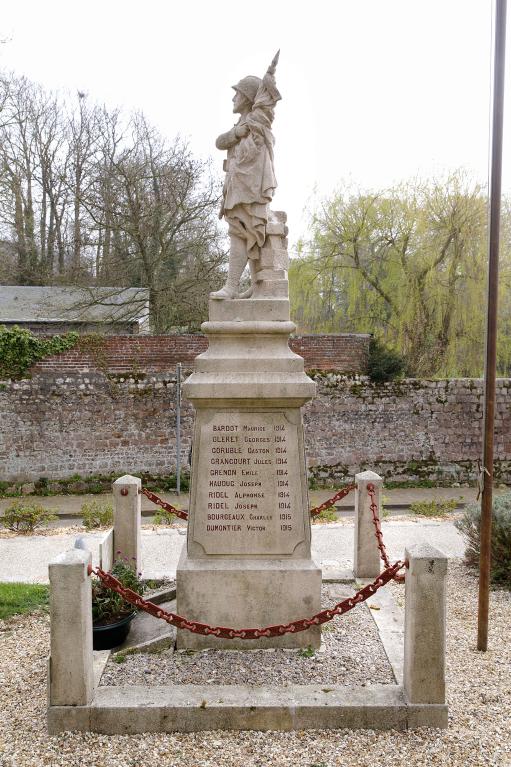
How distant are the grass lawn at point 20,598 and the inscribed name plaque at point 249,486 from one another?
225 centimetres

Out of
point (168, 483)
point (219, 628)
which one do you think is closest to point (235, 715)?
point (219, 628)

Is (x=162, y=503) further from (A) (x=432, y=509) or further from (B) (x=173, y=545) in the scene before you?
(A) (x=432, y=509)

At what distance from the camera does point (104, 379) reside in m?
14.6

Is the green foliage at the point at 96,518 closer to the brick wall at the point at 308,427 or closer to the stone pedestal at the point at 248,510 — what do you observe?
the brick wall at the point at 308,427

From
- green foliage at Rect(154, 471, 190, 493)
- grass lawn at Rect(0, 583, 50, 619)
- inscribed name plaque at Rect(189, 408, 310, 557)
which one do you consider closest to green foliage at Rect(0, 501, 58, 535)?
grass lawn at Rect(0, 583, 50, 619)

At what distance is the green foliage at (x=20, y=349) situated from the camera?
14625 millimetres

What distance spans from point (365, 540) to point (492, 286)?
2964 millimetres

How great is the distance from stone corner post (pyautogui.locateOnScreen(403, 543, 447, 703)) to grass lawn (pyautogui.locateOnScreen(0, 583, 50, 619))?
3825 mm

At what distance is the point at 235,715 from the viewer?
388 centimetres

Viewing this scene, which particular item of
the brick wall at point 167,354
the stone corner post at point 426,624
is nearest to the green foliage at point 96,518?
the brick wall at point 167,354

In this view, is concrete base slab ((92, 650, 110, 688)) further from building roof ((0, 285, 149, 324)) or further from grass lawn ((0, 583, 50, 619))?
building roof ((0, 285, 149, 324))

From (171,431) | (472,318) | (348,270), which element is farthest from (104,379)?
(472,318)

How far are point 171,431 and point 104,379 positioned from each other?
202 cm

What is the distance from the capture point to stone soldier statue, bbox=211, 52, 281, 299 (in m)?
4.96
